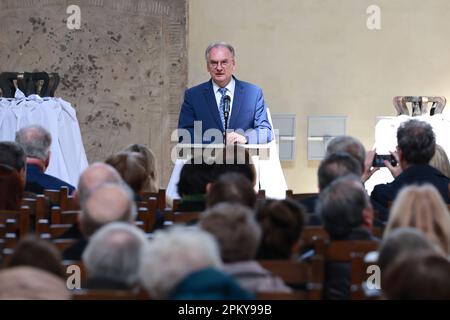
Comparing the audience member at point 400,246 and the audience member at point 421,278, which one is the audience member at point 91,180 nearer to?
the audience member at point 400,246

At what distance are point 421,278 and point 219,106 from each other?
5.85 metres

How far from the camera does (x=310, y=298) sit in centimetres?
426

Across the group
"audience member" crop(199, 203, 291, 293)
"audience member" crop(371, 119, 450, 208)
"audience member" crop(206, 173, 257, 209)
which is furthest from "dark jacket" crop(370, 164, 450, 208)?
"audience member" crop(199, 203, 291, 293)

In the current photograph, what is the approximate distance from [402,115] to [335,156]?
367cm

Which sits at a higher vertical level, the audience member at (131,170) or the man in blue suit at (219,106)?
the man in blue suit at (219,106)

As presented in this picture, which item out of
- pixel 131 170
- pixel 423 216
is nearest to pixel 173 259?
pixel 423 216

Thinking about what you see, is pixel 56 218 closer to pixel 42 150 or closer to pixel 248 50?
pixel 42 150

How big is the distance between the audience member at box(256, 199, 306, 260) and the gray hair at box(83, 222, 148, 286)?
2.51ft

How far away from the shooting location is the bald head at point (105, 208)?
15.9ft

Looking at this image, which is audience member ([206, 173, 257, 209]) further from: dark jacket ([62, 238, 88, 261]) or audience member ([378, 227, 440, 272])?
audience member ([378, 227, 440, 272])

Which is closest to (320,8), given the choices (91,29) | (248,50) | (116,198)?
(248,50)

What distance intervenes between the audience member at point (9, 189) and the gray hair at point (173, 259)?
8.57 ft

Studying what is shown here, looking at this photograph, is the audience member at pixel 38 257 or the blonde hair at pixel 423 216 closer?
the audience member at pixel 38 257

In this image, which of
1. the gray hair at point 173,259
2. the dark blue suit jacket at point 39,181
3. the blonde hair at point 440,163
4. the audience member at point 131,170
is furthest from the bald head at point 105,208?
the blonde hair at point 440,163
